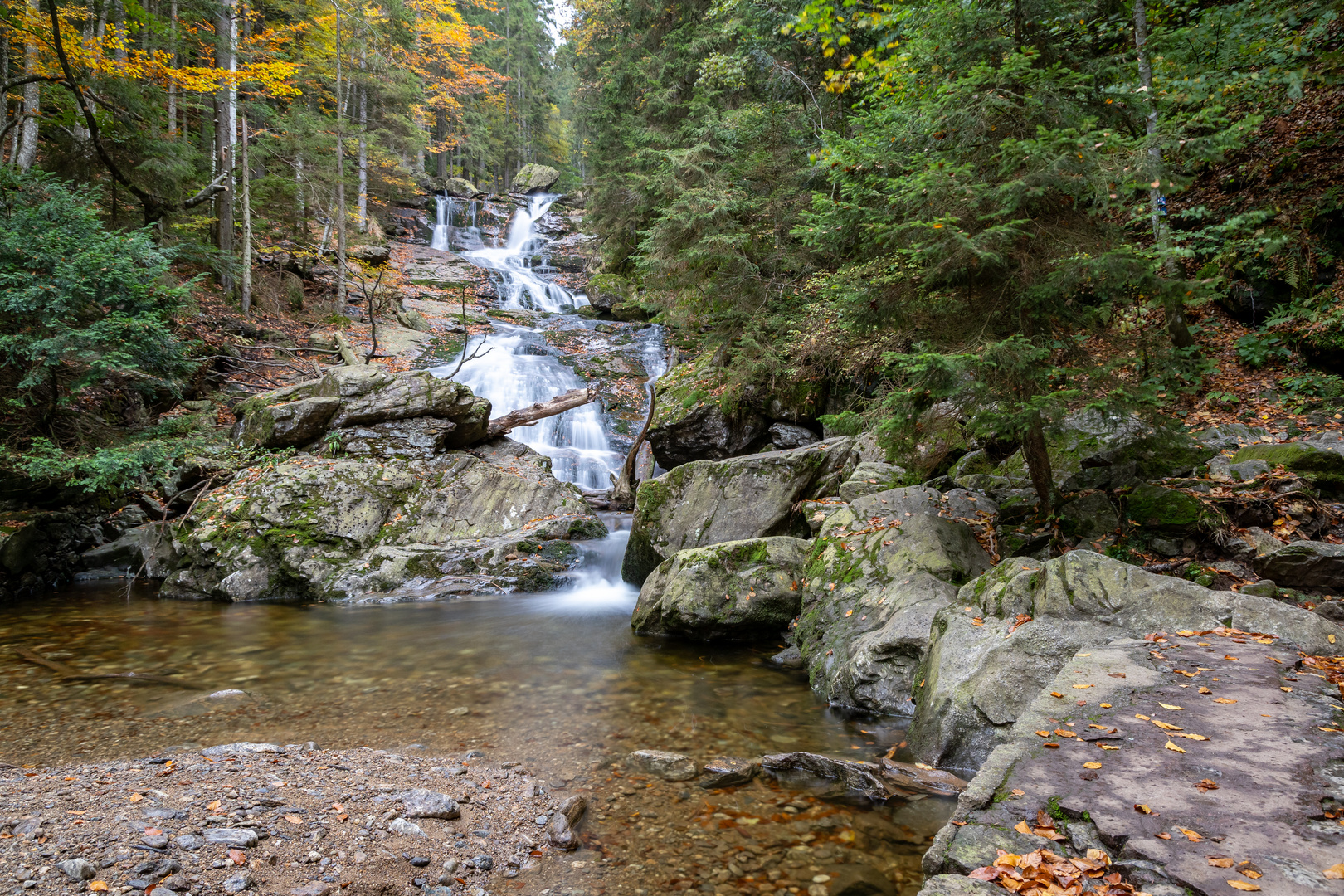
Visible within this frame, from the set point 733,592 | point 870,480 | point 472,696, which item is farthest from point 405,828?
point 870,480

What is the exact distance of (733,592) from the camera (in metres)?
6.66

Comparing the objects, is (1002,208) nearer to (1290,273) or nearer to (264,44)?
(1290,273)

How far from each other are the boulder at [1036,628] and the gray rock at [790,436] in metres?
7.02

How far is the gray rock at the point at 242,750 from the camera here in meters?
3.73

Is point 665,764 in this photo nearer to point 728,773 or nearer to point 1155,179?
point 728,773

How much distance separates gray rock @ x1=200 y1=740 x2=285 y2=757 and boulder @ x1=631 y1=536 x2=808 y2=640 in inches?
151

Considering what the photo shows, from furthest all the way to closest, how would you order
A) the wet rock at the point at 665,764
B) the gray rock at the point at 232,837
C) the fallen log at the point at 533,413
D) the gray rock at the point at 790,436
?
the fallen log at the point at 533,413 → the gray rock at the point at 790,436 → the wet rock at the point at 665,764 → the gray rock at the point at 232,837

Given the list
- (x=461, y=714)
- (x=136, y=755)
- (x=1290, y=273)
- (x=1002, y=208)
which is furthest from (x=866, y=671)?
(x=1290, y=273)

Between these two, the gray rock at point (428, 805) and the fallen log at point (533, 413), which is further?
the fallen log at point (533, 413)

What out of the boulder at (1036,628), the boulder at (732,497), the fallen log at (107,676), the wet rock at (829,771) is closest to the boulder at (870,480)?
the boulder at (732,497)

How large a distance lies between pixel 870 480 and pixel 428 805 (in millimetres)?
6112

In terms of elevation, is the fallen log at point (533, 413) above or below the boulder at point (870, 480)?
above

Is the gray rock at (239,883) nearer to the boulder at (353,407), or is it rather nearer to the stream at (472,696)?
the stream at (472,696)

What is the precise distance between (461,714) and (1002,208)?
5.81 meters
